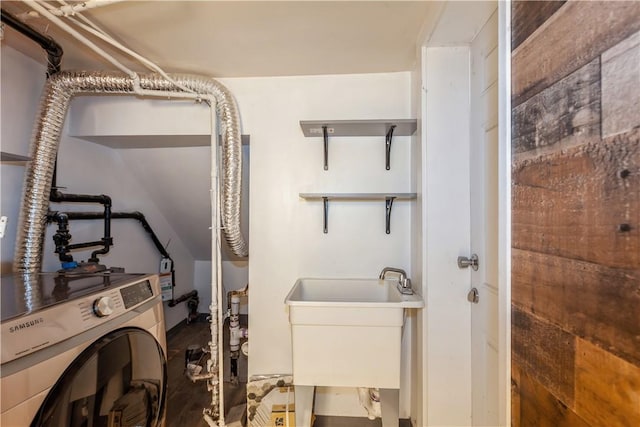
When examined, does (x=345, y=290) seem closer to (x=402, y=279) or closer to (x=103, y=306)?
(x=402, y=279)

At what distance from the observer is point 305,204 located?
159cm

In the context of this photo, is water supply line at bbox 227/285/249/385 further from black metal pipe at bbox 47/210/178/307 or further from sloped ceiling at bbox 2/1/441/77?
sloped ceiling at bbox 2/1/441/77

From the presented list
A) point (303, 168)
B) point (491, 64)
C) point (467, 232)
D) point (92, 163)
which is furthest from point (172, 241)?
point (491, 64)

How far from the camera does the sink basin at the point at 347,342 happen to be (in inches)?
44.6

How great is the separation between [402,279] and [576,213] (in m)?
0.97

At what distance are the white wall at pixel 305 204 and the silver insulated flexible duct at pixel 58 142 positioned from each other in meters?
0.15

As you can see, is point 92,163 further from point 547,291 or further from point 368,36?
point 547,291

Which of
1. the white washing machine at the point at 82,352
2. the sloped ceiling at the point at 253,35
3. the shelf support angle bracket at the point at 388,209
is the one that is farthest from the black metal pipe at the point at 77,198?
the shelf support angle bracket at the point at 388,209

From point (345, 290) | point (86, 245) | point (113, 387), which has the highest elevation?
point (86, 245)

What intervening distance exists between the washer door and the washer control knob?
3.0 inches

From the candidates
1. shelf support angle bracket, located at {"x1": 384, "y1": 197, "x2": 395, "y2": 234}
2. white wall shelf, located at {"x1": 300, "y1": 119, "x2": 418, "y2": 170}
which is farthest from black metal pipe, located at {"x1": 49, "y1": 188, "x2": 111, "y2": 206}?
shelf support angle bracket, located at {"x1": 384, "y1": 197, "x2": 395, "y2": 234}

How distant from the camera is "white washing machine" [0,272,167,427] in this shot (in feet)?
2.13

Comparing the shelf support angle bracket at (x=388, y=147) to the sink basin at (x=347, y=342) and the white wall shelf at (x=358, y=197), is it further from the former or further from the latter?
the sink basin at (x=347, y=342)

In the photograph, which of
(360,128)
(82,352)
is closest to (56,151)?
(82,352)
